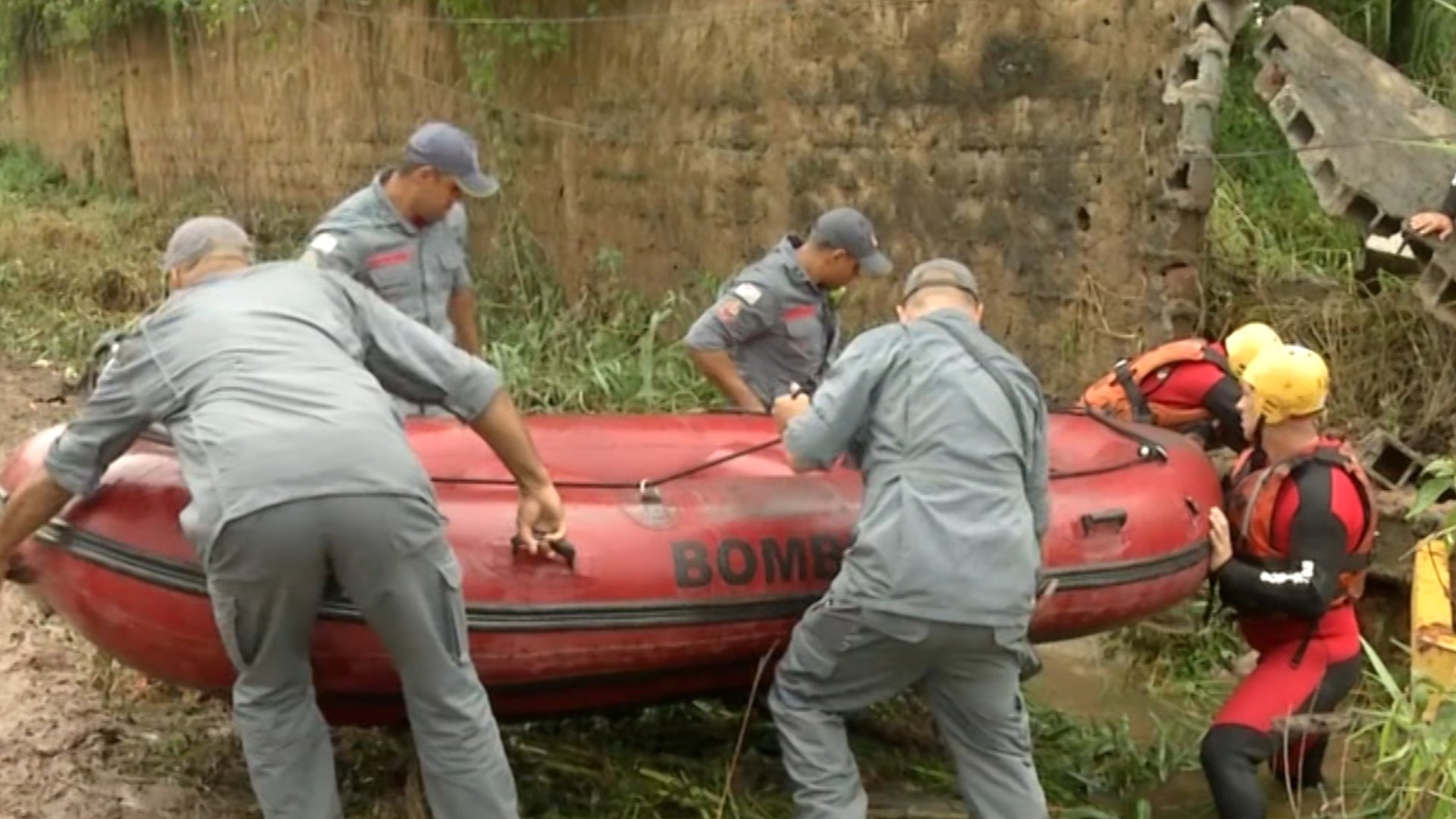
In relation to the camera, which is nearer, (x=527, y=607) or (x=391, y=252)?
(x=527, y=607)

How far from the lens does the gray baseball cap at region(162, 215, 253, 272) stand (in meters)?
3.54

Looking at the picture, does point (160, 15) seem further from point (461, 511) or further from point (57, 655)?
point (461, 511)

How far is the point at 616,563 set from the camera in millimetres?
3779

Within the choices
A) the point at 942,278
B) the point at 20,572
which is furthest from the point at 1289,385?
the point at 20,572

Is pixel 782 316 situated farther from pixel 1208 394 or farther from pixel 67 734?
pixel 67 734

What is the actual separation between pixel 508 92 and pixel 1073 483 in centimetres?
580

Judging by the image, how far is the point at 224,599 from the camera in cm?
322

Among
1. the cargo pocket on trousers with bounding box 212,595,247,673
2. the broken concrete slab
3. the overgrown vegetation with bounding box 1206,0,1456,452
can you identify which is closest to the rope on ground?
the cargo pocket on trousers with bounding box 212,595,247,673

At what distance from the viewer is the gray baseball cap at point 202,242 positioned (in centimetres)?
354

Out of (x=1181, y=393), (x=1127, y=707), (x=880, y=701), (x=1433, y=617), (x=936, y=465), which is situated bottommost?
(x=1127, y=707)

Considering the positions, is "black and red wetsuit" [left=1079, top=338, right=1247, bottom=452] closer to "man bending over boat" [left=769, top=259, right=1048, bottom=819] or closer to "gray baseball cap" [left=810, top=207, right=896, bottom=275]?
"gray baseball cap" [left=810, top=207, right=896, bottom=275]

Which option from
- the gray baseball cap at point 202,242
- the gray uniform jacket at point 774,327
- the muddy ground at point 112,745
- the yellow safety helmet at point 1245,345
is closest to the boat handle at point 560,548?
the muddy ground at point 112,745

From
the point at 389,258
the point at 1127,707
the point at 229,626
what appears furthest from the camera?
the point at 1127,707

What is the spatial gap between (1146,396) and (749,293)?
1274 millimetres
